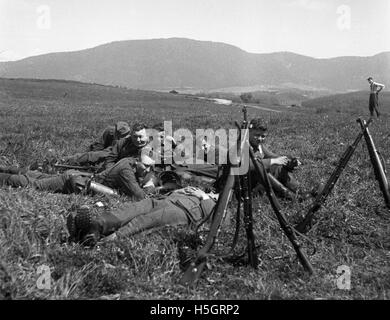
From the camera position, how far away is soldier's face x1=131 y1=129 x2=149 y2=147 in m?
8.16

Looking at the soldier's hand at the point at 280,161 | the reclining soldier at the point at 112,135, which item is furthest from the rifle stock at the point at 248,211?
the reclining soldier at the point at 112,135

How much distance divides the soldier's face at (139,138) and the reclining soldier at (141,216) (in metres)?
2.11

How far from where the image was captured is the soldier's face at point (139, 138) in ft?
26.8

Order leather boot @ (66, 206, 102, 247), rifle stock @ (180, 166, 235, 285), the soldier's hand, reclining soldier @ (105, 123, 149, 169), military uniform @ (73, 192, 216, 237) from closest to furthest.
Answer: rifle stock @ (180, 166, 235, 285) < leather boot @ (66, 206, 102, 247) < military uniform @ (73, 192, 216, 237) < the soldier's hand < reclining soldier @ (105, 123, 149, 169)

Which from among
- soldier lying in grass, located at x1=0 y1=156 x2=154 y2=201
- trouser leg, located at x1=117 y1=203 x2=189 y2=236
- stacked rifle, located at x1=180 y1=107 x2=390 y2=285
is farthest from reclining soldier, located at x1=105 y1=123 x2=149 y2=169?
stacked rifle, located at x1=180 y1=107 x2=390 y2=285

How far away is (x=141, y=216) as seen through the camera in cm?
546

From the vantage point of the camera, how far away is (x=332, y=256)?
5.22 meters

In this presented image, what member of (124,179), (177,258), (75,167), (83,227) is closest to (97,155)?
(75,167)

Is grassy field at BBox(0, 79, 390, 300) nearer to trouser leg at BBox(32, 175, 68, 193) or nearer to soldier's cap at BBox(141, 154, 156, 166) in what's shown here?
trouser leg at BBox(32, 175, 68, 193)

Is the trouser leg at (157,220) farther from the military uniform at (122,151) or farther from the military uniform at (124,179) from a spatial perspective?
the military uniform at (122,151)

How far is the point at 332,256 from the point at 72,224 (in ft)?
9.78

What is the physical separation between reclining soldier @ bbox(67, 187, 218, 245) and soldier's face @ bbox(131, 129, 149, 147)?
6.93ft

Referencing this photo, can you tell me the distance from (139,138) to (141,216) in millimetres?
2921
